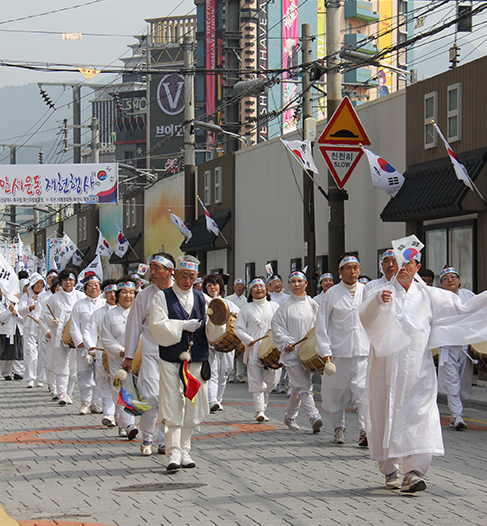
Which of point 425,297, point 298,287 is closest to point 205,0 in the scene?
point 298,287

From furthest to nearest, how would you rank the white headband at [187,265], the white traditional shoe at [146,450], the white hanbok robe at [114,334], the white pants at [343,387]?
1. the white hanbok robe at [114,334]
2. the white pants at [343,387]
3. the white traditional shoe at [146,450]
4. the white headband at [187,265]

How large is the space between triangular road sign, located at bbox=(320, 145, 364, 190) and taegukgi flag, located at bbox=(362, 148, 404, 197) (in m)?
0.97

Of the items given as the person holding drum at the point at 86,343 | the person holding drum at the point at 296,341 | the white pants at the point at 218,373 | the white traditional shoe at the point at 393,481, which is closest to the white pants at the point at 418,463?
the white traditional shoe at the point at 393,481

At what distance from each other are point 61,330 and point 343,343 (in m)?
6.62

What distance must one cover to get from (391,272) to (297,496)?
2821mm

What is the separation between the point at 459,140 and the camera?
18562mm

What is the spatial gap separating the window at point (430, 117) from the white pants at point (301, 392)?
9232 mm

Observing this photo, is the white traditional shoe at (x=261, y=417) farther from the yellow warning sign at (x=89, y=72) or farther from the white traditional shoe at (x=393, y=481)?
the yellow warning sign at (x=89, y=72)

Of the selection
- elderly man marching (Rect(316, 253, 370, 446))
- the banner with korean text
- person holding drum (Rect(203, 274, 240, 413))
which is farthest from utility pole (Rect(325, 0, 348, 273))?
the banner with korean text

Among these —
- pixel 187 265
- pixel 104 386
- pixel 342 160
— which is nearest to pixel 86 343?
pixel 104 386

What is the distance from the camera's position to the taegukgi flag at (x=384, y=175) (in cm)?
1959

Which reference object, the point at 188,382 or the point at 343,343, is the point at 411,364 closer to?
the point at 188,382

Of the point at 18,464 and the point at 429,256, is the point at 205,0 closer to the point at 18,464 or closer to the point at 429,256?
the point at 429,256

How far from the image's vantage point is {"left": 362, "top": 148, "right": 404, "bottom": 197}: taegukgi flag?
1959 cm
